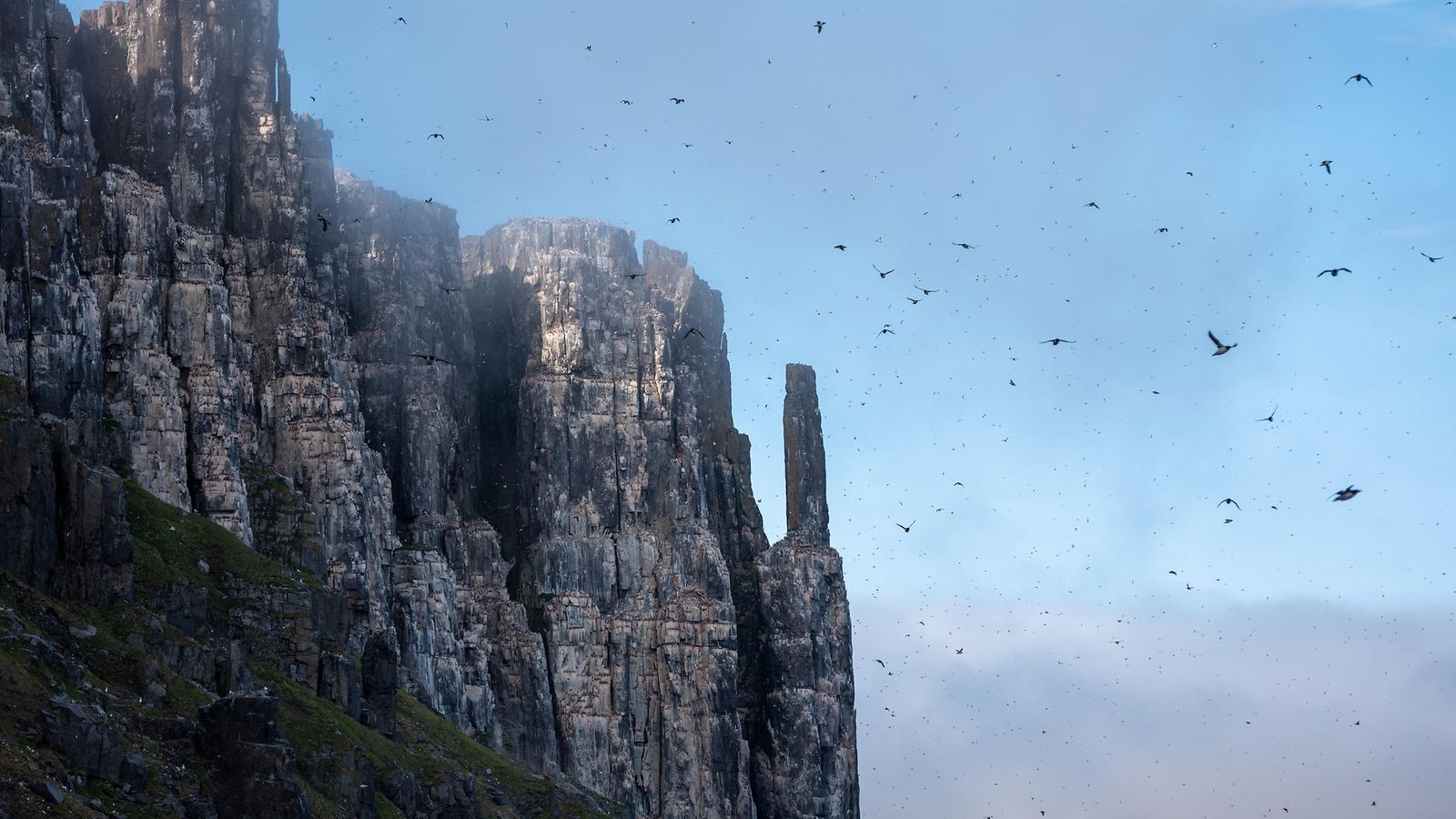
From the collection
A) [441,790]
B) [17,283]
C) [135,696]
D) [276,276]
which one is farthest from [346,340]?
[135,696]

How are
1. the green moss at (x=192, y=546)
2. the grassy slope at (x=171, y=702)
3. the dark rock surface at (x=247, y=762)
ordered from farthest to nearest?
the green moss at (x=192, y=546) < the dark rock surface at (x=247, y=762) < the grassy slope at (x=171, y=702)

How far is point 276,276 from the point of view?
602ft

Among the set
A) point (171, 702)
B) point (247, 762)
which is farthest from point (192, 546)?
point (247, 762)

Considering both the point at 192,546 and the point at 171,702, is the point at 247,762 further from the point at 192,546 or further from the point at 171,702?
the point at 192,546

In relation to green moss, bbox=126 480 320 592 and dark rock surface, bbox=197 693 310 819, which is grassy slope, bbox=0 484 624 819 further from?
dark rock surface, bbox=197 693 310 819

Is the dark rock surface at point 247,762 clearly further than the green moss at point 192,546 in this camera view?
No

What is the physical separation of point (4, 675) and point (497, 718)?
326 feet

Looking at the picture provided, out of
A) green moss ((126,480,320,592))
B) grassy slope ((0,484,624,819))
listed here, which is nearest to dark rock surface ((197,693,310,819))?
grassy slope ((0,484,624,819))

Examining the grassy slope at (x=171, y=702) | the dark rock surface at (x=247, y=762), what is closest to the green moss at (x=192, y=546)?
the grassy slope at (x=171, y=702)

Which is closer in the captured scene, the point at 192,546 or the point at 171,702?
the point at 171,702

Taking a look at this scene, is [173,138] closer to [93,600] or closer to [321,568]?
[321,568]

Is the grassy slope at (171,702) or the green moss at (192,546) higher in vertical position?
the green moss at (192,546)

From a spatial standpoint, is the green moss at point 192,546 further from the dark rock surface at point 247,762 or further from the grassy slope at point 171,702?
the dark rock surface at point 247,762

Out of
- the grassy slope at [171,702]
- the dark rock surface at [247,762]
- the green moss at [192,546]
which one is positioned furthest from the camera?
the green moss at [192,546]
